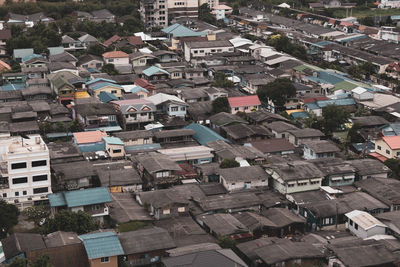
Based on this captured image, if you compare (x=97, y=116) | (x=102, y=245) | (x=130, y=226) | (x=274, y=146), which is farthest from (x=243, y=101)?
(x=102, y=245)

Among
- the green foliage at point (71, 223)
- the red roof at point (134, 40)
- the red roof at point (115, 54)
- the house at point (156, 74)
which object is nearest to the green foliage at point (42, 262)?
the green foliage at point (71, 223)

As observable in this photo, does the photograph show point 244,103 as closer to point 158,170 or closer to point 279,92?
point 279,92

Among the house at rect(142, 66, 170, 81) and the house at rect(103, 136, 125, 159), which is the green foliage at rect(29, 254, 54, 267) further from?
the house at rect(142, 66, 170, 81)

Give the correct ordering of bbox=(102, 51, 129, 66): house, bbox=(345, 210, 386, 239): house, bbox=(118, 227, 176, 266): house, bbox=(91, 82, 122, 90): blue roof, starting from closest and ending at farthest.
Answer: bbox=(118, 227, 176, 266): house, bbox=(345, 210, 386, 239): house, bbox=(91, 82, 122, 90): blue roof, bbox=(102, 51, 129, 66): house

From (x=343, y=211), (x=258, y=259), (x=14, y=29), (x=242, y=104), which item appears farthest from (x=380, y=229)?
(x=14, y=29)

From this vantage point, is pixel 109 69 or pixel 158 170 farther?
pixel 109 69

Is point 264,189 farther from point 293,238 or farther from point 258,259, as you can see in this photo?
point 258,259

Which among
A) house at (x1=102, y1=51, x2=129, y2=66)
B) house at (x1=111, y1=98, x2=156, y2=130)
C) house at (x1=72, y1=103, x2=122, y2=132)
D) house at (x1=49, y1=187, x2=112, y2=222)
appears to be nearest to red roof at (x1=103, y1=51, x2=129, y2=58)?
house at (x1=102, y1=51, x2=129, y2=66)
